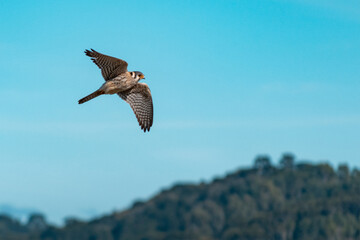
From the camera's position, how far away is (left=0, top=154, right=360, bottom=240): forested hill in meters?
158

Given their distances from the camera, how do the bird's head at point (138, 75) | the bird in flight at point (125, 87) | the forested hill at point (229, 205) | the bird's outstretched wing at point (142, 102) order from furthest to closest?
1. the forested hill at point (229, 205)
2. the bird's outstretched wing at point (142, 102)
3. the bird's head at point (138, 75)
4. the bird in flight at point (125, 87)

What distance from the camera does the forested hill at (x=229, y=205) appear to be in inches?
6240

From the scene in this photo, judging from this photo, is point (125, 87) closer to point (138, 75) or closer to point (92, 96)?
point (138, 75)

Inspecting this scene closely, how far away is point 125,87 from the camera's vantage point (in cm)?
1777

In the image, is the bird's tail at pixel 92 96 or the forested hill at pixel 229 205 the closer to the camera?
the bird's tail at pixel 92 96

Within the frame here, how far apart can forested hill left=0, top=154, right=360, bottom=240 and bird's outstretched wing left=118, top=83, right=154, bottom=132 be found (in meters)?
134

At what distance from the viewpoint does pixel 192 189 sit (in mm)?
190500

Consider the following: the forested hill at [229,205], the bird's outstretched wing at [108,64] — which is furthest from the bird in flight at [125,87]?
the forested hill at [229,205]

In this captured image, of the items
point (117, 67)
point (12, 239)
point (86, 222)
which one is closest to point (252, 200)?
point (86, 222)

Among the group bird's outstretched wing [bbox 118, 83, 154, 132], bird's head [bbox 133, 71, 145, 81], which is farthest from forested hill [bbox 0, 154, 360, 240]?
bird's head [bbox 133, 71, 145, 81]

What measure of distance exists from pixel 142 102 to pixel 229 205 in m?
161

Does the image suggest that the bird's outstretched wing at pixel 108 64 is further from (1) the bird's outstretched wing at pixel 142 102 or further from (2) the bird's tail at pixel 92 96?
(1) the bird's outstretched wing at pixel 142 102

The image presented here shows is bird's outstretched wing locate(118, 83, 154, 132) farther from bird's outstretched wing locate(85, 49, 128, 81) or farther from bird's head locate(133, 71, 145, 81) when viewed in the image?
bird's outstretched wing locate(85, 49, 128, 81)

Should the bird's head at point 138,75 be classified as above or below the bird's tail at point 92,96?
above
